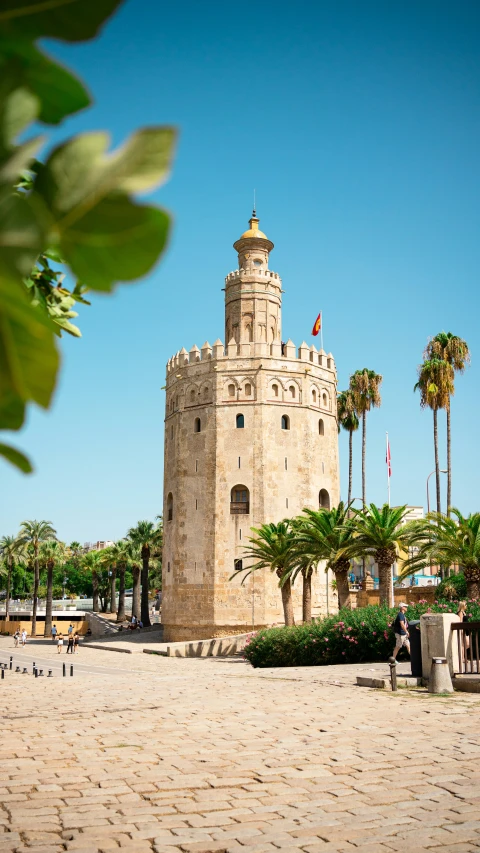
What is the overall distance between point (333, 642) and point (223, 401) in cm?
1977

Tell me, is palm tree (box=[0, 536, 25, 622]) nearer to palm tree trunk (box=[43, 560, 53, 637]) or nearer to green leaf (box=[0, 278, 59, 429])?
palm tree trunk (box=[43, 560, 53, 637])

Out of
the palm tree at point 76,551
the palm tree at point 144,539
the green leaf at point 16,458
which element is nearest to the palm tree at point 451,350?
the palm tree at point 144,539

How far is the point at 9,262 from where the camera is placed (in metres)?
0.79

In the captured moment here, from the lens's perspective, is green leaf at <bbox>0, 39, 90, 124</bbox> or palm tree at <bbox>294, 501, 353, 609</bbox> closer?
green leaf at <bbox>0, 39, 90, 124</bbox>

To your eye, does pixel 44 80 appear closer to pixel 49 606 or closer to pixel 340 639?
pixel 340 639

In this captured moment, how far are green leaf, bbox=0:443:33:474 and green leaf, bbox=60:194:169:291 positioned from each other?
0.24 metres

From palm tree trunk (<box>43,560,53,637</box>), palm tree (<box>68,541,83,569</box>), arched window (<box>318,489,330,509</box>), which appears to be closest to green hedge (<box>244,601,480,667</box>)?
arched window (<box>318,489,330,509</box>)

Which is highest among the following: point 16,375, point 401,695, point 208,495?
point 208,495

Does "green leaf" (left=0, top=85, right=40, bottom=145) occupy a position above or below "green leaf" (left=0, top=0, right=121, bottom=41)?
below

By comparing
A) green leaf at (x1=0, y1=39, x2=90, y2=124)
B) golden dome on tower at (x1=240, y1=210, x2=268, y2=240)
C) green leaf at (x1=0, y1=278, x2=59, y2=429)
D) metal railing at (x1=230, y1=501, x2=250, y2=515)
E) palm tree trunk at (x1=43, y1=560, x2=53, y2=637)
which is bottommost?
palm tree trunk at (x1=43, y1=560, x2=53, y2=637)

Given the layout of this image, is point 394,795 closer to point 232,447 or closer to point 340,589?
point 340,589

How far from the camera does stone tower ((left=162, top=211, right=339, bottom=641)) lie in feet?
122

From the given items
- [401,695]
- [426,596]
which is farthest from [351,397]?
[401,695]

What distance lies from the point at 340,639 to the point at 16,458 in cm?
2129
